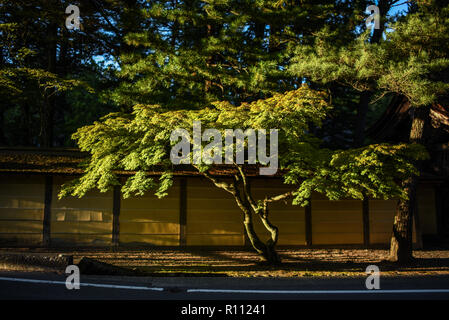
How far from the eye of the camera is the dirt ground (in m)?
9.14

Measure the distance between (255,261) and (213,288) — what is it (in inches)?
177

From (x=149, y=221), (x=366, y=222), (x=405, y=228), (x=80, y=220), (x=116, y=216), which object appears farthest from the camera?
(x=366, y=222)

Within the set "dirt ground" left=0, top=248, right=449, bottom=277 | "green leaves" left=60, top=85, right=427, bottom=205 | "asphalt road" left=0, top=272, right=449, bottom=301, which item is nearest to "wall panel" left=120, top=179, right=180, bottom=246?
"dirt ground" left=0, top=248, right=449, bottom=277

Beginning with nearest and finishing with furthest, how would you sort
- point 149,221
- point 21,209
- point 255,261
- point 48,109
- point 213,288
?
point 213,288, point 255,261, point 21,209, point 149,221, point 48,109

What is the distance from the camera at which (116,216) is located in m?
12.2

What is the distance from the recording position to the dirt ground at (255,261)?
30.0 ft

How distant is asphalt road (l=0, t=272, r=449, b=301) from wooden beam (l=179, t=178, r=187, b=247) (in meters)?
4.89

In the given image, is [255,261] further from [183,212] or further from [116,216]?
[116,216]

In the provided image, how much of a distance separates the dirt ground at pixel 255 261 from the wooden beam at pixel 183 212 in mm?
360

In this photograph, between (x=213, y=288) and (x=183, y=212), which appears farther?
(x=183, y=212)

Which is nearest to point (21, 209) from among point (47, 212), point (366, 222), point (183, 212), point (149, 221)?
A: point (47, 212)

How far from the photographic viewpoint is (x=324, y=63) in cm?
1041
